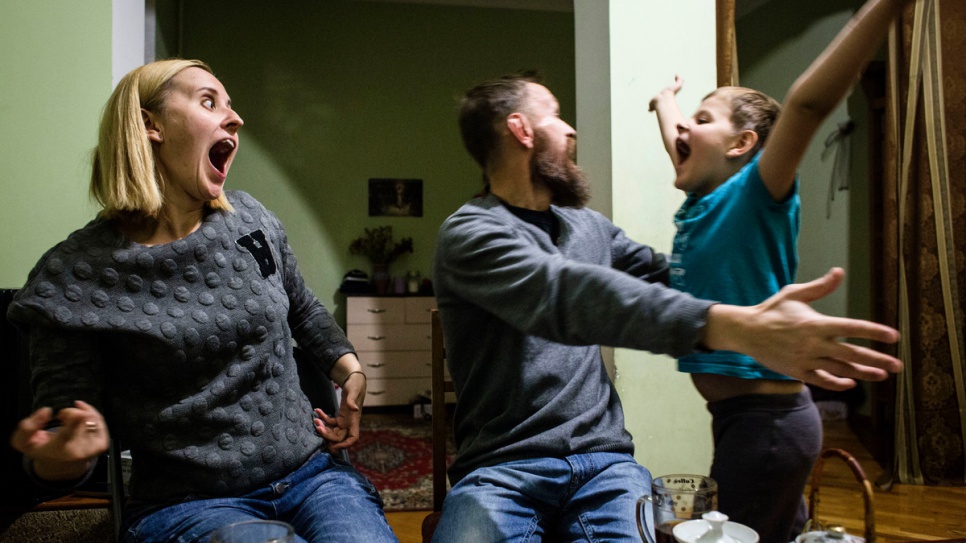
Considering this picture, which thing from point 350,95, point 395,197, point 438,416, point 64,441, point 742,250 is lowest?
point 438,416

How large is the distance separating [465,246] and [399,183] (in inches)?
181

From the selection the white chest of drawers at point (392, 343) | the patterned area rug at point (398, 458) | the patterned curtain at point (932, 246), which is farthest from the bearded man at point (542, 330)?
the white chest of drawers at point (392, 343)

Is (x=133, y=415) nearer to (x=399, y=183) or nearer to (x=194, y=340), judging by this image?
(x=194, y=340)

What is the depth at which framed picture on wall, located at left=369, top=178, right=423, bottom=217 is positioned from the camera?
5.57m

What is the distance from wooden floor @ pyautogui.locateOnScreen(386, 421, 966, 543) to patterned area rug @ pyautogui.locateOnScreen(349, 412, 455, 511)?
8.1 inches

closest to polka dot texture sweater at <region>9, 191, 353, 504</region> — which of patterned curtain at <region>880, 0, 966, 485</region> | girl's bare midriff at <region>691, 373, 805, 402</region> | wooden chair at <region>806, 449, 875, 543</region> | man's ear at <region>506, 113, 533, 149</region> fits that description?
man's ear at <region>506, 113, 533, 149</region>

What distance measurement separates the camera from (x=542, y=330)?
2.96 feet

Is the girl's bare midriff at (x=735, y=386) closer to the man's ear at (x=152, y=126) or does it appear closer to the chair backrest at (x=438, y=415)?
the chair backrest at (x=438, y=415)

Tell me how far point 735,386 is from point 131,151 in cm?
113

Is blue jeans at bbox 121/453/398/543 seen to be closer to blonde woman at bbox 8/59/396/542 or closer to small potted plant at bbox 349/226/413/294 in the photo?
blonde woman at bbox 8/59/396/542

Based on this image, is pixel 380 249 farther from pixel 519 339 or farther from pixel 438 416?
pixel 519 339

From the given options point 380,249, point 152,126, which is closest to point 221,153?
point 152,126

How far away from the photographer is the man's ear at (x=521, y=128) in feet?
4.32

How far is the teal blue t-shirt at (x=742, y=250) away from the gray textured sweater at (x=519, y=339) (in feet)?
0.51
